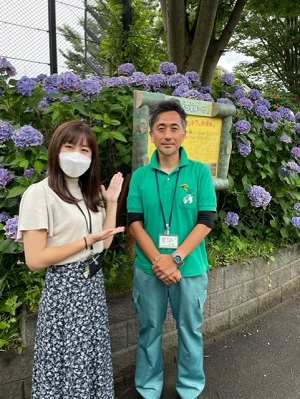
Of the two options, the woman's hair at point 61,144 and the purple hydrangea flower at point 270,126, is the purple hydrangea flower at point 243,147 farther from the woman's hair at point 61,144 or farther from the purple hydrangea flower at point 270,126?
the woman's hair at point 61,144

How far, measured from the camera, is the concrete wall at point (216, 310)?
1.97 meters

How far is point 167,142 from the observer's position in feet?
5.87

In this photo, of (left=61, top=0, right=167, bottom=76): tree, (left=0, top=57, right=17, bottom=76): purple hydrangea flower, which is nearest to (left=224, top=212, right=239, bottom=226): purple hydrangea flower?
(left=0, top=57, right=17, bottom=76): purple hydrangea flower

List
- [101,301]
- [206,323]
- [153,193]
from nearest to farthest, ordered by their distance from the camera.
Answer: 1. [101,301]
2. [153,193]
3. [206,323]

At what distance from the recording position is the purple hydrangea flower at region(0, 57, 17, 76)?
7.53 ft

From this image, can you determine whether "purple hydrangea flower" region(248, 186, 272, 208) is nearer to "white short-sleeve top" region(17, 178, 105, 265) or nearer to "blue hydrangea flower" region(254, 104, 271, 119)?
"blue hydrangea flower" region(254, 104, 271, 119)

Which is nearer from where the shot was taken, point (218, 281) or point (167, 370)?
point (167, 370)

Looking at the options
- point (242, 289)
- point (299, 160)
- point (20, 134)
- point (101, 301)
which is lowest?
point (242, 289)

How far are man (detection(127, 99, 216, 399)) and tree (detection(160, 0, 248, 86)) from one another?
2.96m

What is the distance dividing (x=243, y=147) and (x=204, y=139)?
53 cm

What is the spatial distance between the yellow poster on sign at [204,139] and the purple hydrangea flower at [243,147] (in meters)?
0.36

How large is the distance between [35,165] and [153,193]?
2.46 ft

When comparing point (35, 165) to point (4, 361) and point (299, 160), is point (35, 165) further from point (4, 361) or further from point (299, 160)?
point (299, 160)

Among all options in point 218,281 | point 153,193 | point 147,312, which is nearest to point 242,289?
point 218,281
